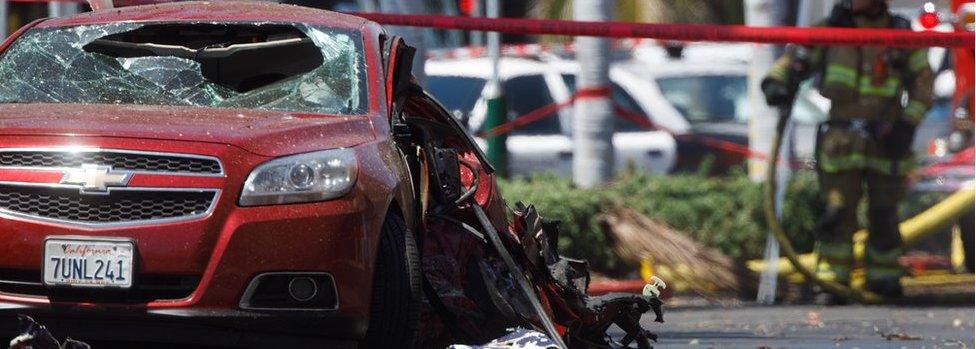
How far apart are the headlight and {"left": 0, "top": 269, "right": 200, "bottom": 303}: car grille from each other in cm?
31

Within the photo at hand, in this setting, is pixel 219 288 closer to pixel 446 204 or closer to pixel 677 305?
pixel 446 204

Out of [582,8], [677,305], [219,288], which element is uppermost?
[219,288]

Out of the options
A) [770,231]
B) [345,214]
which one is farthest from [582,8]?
[345,214]

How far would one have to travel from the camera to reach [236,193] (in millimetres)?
6195

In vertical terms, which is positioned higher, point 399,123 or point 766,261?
point 399,123

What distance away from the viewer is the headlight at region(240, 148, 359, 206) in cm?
622

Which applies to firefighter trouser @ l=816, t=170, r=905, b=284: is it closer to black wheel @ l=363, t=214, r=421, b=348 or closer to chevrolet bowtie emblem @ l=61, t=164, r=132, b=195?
black wheel @ l=363, t=214, r=421, b=348

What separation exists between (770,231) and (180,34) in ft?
22.2

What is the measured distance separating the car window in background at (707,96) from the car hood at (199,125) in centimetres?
1369

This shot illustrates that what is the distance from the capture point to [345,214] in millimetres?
6301

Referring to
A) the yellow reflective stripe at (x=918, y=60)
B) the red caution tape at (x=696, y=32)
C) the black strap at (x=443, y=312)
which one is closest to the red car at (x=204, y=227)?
the black strap at (x=443, y=312)

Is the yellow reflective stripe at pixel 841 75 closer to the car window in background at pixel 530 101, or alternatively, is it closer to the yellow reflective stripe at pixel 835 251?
the yellow reflective stripe at pixel 835 251

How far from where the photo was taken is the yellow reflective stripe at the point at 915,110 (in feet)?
43.5

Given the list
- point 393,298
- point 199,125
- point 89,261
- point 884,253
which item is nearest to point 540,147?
point 884,253
